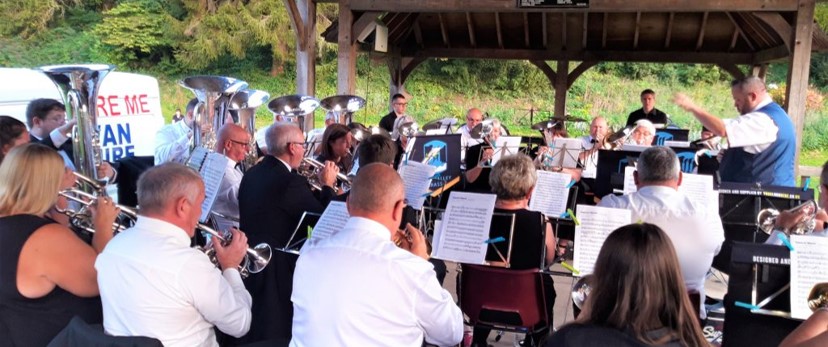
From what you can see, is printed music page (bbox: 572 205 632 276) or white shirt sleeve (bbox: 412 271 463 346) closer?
white shirt sleeve (bbox: 412 271 463 346)

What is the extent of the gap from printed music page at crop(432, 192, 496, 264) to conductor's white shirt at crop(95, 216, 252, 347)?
110 cm

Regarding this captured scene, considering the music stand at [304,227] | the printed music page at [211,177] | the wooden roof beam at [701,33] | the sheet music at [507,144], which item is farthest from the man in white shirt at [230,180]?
the wooden roof beam at [701,33]

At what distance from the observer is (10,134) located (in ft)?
11.9

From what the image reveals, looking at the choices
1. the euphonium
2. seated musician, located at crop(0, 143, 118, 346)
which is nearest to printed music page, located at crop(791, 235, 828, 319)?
seated musician, located at crop(0, 143, 118, 346)

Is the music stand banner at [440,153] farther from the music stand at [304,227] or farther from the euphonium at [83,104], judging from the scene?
the euphonium at [83,104]

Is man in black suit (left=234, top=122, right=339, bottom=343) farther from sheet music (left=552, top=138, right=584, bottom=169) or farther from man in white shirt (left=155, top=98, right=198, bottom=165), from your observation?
sheet music (left=552, top=138, right=584, bottom=169)

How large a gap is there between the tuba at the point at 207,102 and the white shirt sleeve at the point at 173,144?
257 millimetres

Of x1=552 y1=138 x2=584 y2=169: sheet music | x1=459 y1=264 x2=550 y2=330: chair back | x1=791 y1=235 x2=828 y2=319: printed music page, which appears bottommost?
x1=459 y1=264 x2=550 y2=330: chair back

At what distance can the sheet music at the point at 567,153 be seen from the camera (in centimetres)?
622

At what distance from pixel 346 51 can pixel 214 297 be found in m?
6.53

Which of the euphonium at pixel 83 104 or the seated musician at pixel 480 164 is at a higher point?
the euphonium at pixel 83 104

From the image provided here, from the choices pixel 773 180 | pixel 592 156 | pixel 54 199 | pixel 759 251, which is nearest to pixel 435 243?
pixel 759 251

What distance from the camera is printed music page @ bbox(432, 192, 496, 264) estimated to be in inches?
113

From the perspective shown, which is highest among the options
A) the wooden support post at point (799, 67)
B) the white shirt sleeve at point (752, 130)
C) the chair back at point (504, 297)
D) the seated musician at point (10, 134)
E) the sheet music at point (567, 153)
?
the wooden support post at point (799, 67)
